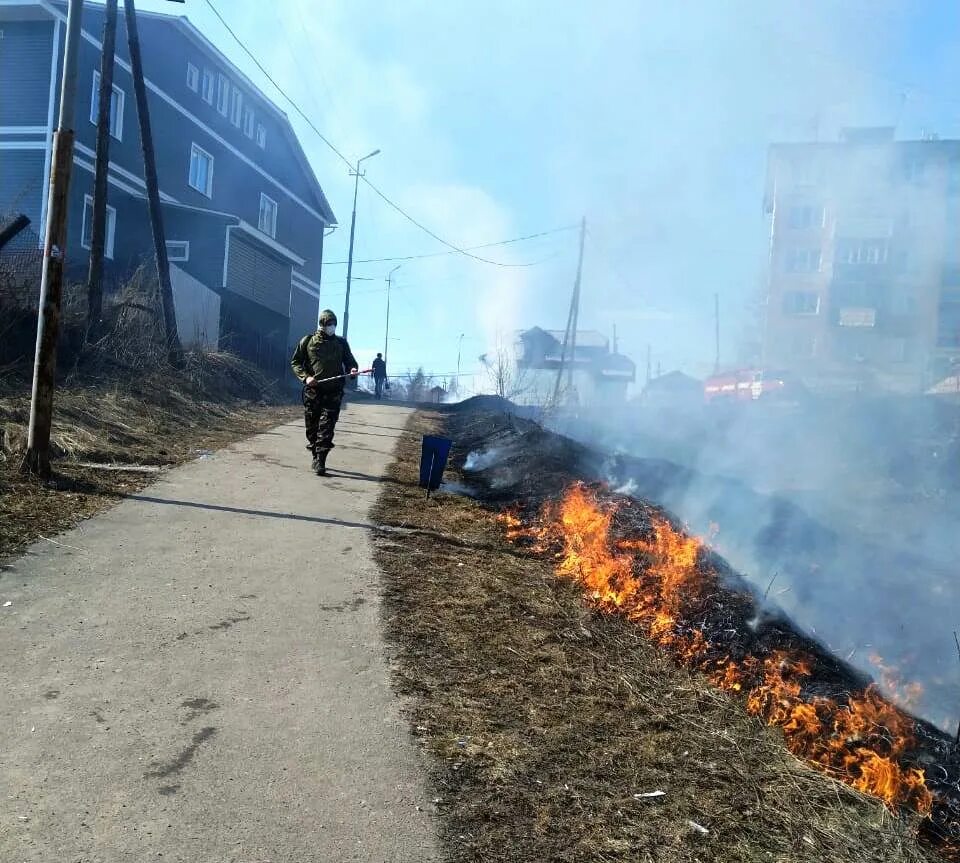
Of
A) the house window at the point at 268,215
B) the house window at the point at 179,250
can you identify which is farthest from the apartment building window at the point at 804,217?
the house window at the point at 268,215

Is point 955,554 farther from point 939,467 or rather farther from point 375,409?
point 375,409

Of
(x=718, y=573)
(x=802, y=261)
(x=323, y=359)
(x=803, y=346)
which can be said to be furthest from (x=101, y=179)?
(x=803, y=346)

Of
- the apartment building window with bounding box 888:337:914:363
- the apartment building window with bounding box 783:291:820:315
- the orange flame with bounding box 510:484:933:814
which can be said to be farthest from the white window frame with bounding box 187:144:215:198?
the orange flame with bounding box 510:484:933:814

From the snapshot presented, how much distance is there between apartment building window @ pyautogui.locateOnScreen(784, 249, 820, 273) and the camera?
2059 cm

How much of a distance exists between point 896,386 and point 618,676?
16228 millimetres

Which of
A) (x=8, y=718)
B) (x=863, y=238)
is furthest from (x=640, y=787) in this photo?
(x=863, y=238)

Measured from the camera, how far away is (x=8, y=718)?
3002mm

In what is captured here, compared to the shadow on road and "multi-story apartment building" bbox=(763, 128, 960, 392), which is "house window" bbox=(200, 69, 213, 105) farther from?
the shadow on road

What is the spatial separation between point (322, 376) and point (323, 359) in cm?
20

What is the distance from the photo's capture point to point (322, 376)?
8750 millimetres

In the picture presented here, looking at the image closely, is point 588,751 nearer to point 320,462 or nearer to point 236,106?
point 320,462

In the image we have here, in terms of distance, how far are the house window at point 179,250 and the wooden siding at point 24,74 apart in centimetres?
495

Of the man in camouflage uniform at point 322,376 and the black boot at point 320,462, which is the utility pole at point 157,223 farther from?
the black boot at point 320,462

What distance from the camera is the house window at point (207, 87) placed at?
24.3 meters
